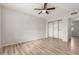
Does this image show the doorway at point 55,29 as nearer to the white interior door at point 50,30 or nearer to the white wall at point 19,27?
the white interior door at point 50,30

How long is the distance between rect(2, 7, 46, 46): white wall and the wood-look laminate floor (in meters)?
0.12

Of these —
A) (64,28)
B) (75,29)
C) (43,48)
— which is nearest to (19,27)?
(43,48)

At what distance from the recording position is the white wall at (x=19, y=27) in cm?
189

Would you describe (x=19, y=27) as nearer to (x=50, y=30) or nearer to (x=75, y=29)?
(x=50, y=30)

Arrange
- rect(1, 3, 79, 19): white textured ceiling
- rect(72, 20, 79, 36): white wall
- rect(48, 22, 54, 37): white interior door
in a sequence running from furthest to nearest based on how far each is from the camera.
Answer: rect(48, 22, 54, 37): white interior door, rect(72, 20, 79, 36): white wall, rect(1, 3, 79, 19): white textured ceiling

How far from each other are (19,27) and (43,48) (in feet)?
2.24

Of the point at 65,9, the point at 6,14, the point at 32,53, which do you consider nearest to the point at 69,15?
the point at 65,9

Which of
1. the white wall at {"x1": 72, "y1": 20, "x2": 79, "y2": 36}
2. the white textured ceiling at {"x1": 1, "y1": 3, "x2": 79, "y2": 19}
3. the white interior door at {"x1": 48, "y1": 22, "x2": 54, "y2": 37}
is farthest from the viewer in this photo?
the white interior door at {"x1": 48, "y1": 22, "x2": 54, "y2": 37}

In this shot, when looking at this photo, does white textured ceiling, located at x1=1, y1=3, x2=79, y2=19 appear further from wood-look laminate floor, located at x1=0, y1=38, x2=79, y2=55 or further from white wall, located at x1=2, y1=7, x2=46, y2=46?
wood-look laminate floor, located at x1=0, y1=38, x2=79, y2=55

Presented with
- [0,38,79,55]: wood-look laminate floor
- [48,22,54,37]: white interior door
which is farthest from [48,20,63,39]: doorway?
[0,38,79,55]: wood-look laminate floor

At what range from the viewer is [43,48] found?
1951 millimetres

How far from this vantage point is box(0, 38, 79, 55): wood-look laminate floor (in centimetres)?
189

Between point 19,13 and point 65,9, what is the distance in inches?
37.9
